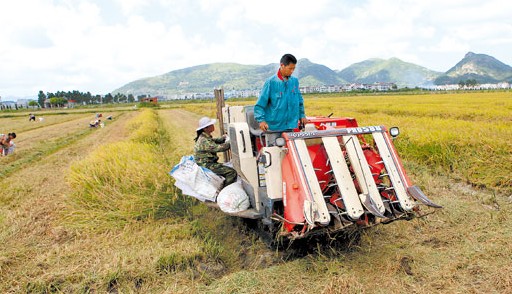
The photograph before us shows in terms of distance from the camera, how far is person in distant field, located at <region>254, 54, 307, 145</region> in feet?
14.4

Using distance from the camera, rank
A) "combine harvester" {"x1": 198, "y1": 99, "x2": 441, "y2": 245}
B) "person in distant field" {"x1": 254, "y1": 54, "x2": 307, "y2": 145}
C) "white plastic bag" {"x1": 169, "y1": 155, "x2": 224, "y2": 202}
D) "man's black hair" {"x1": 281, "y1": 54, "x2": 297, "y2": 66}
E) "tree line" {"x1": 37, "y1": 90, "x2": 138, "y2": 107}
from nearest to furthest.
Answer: "combine harvester" {"x1": 198, "y1": 99, "x2": 441, "y2": 245} < "man's black hair" {"x1": 281, "y1": 54, "x2": 297, "y2": 66} < "person in distant field" {"x1": 254, "y1": 54, "x2": 307, "y2": 145} < "white plastic bag" {"x1": 169, "y1": 155, "x2": 224, "y2": 202} < "tree line" {"x1": 37, "y1": 90, "x2": 138, "y2": 107}

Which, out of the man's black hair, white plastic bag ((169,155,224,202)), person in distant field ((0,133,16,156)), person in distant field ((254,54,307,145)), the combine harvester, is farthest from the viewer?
person in distant field ((0,133,16,156))

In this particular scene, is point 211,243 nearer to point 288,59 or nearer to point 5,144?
point 288,59

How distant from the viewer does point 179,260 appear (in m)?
4.10

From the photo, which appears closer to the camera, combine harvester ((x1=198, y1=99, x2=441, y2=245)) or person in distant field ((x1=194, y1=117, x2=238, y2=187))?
combine harvester ((x1=198, y1=99, x2=441, y2=245))

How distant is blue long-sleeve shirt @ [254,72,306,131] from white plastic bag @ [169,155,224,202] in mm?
1157

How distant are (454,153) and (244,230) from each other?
5.36 m

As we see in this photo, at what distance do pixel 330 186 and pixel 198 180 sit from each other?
6.51ft

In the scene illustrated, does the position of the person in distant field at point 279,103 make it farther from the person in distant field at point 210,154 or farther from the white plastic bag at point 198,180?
the white plastic bag at point 198,180

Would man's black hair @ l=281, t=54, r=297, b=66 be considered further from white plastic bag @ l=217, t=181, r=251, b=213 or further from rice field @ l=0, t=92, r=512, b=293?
rice field @ l=0, t=92, r=512, b=293

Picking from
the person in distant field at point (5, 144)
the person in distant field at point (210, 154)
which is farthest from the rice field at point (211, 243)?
the person in distant field at point (5, 144)

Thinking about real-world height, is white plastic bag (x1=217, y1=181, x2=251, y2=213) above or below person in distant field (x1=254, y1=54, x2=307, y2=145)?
below

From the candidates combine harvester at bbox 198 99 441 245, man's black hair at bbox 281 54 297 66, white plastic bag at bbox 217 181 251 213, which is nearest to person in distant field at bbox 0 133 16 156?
white plastic bag at bbox 217 181 251 213

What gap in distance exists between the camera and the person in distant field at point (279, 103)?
14.4 ft
